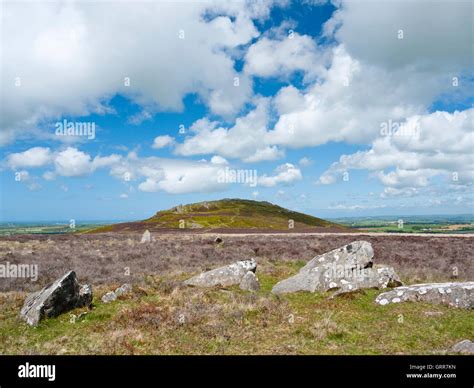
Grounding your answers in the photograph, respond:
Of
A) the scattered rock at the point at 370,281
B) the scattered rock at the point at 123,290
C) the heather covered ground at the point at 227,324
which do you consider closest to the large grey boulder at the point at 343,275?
the scattered rock at the point at 370,281

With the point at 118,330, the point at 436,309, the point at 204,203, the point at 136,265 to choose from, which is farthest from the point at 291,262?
the point at 204,203

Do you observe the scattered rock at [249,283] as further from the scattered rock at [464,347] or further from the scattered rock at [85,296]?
the scattered rock at [464,347]

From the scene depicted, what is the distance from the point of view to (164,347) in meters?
10.4

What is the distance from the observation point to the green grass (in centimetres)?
1021

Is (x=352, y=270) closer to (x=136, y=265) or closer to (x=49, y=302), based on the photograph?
(x=49, y=302)

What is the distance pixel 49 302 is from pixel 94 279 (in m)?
7.65

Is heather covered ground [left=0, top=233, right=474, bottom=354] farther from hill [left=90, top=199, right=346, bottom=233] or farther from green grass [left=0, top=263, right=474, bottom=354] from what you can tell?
hill [left=90, top=199, right=346, bottom=233]

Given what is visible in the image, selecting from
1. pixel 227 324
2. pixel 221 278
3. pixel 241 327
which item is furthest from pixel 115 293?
pixel 241 327

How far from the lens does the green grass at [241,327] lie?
10211 millimetres

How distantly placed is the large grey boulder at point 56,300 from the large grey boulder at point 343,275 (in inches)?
392

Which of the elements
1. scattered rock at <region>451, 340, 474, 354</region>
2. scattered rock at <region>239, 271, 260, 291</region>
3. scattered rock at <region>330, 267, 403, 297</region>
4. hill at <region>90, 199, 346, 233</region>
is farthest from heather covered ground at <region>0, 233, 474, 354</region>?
hill at <region>90, 199, 346, 233</region>

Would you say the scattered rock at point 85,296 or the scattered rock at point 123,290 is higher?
the scattered rock at point 85,296

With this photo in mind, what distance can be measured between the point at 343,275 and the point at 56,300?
14.1 metres

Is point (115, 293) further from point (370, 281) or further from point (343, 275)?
point (370, 281)
